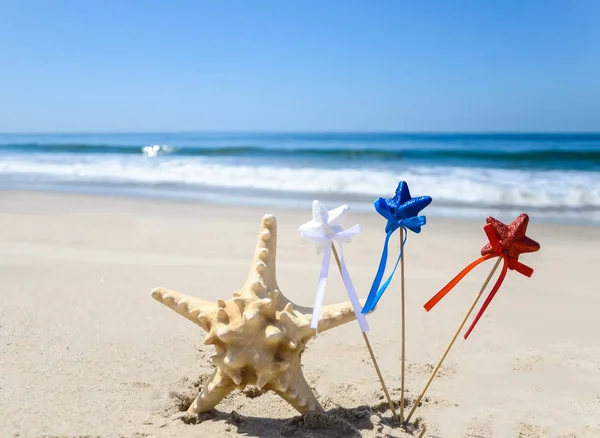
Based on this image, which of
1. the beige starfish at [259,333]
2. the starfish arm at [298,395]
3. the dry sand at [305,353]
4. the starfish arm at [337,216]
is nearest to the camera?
the starfish arm at [337,216]

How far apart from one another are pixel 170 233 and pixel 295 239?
1.59 m

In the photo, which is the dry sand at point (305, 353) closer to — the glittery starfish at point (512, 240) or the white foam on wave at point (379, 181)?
the glittery starfish at point (512, 240)

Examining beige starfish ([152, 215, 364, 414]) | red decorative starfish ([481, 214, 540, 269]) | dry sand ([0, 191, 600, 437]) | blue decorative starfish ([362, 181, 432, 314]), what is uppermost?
blue decorative starfish ([362, 181, 432, 314])

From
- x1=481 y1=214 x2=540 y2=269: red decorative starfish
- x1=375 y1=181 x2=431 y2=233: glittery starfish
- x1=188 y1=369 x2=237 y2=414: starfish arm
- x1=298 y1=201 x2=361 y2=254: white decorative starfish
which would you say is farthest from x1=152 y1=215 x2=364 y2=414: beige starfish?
x1=481 y1=214 x2=540 y2=269: red decorative starfish

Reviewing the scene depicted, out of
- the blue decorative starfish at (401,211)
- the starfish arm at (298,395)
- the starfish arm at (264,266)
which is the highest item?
the blue decorative starfish at (401,211)

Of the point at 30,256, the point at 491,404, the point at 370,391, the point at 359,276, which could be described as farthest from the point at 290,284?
the point at 30,256

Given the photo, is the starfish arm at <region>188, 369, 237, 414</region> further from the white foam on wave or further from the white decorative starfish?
the white foam on wave

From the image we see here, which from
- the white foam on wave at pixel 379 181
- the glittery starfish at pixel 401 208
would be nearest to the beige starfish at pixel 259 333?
the glittery starfish at pixel 401 208

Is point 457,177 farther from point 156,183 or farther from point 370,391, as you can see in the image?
point 370,391

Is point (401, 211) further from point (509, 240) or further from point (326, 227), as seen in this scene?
point (509, 240)

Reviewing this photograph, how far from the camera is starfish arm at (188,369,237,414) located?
109 inches

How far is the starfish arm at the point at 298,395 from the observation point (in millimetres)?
2727

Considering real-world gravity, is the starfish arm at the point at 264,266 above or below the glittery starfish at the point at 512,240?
below

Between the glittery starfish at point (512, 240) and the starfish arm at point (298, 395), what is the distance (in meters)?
1.05
